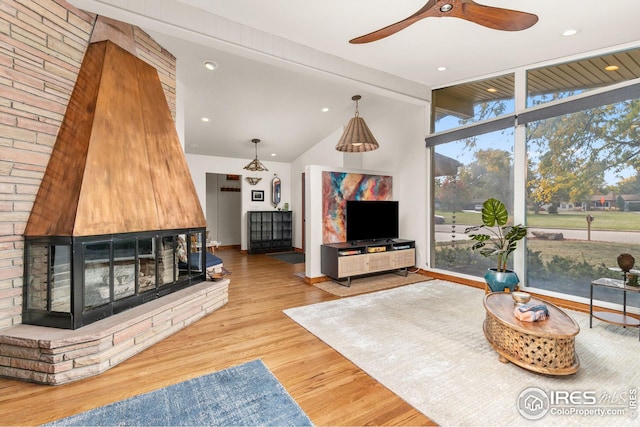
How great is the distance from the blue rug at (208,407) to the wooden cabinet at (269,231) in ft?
19.4

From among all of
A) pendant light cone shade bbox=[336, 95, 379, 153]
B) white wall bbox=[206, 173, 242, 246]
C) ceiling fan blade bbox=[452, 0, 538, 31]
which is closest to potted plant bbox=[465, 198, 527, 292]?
pendant light cone shade bbox=[336, 95, 379, 153]

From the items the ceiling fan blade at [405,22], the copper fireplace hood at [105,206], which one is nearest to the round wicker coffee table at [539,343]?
the ceiling fan blade at [405,22]

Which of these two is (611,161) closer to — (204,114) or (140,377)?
(140,377)

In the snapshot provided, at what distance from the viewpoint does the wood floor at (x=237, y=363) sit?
71.7 inches

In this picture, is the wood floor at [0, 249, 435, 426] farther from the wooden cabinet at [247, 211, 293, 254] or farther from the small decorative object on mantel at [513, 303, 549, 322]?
the wooden cabinet at [247, 211, 293, 254]

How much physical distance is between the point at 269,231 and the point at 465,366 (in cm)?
649

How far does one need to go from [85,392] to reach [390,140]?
5761 mm

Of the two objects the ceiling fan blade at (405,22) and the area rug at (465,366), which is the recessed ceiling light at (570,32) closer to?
the ceiling fan blade at (405,22)

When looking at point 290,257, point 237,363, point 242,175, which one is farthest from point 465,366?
point 242,175

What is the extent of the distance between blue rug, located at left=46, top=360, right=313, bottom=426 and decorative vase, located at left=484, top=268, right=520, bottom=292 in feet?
10.8

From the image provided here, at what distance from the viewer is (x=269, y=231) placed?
8234mm

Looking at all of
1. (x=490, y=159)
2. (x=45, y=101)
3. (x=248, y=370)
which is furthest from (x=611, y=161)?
(x=45, y=101)

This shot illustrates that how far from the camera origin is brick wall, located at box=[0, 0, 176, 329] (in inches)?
89.2

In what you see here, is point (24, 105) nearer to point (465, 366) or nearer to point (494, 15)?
point (494, 15)
